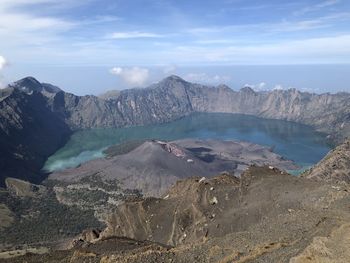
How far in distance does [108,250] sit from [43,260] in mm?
8145

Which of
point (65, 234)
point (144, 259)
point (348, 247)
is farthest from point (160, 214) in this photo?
point (65, 234)

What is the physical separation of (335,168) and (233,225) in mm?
83667

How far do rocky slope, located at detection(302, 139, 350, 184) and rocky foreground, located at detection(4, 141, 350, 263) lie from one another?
175ft

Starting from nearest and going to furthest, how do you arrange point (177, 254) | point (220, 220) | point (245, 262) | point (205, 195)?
point (245, 262) < point (177, 254) < point (220, 220) < point (205, 195)

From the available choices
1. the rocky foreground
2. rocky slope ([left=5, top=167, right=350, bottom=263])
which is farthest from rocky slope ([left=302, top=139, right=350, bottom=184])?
the rocky foreground

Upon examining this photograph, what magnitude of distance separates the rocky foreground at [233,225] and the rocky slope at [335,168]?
175ft

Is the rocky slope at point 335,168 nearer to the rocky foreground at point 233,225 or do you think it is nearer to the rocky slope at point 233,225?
the rocky slope at point 233,225

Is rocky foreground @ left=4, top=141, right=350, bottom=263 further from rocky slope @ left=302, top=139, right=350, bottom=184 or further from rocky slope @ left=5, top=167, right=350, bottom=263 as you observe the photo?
rocky slope @ left=302, top=139, right=350, bottom=184

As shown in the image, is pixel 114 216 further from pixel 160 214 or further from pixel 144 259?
pixel 144 259

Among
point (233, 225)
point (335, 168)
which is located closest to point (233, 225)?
point (233, 225)

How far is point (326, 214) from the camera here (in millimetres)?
59812

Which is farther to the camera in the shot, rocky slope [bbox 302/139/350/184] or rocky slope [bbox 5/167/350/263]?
rocky slope [bbox 302/139/350/184]

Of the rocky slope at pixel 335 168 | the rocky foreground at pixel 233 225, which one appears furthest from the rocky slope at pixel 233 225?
the rocky slope at pixel 335 168

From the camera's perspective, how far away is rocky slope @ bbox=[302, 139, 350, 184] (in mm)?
145750
